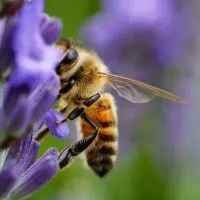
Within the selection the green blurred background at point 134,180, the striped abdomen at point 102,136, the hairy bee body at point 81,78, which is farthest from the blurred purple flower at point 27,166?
the green blurred background at point 134,180

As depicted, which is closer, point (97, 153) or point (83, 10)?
point (97, 153)

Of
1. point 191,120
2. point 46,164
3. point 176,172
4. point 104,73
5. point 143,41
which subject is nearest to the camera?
A: point 46,164

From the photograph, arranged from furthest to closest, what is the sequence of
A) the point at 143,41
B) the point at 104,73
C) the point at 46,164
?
the point at 143,41, the point at 104,73, the point at 46,164

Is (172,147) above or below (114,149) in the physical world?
below

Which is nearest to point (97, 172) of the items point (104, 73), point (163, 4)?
point (104, 73)

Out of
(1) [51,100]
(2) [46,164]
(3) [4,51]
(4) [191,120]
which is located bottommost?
(4) [191,120]

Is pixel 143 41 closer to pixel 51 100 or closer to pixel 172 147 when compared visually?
pixel 172 147

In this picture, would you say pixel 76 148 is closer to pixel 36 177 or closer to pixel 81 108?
pixel 81 108
